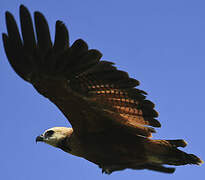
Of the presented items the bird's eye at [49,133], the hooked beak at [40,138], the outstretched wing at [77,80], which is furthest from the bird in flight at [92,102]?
the hooked beak at [40,138]

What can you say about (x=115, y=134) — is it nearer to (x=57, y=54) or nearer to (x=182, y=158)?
(x=182, y=158)

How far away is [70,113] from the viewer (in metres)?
8.36

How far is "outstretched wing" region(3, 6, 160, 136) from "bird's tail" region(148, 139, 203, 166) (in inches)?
13.0

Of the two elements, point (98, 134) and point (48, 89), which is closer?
point (48, 89)

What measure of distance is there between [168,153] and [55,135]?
7.76 ft

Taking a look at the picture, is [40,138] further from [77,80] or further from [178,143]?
[178,143]

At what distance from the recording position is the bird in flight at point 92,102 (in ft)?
24.6

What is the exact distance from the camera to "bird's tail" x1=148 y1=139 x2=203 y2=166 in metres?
8.52

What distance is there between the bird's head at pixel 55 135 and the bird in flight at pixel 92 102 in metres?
0.02

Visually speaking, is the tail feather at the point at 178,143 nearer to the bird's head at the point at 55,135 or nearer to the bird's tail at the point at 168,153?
the bird's tail at the point at 168,153

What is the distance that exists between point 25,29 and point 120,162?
3102 mm

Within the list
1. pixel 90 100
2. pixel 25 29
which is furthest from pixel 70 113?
pixel 25 29

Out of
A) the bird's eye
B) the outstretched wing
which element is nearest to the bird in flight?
the outstretched wing

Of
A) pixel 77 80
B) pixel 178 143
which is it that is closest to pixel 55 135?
pixel 77 80
